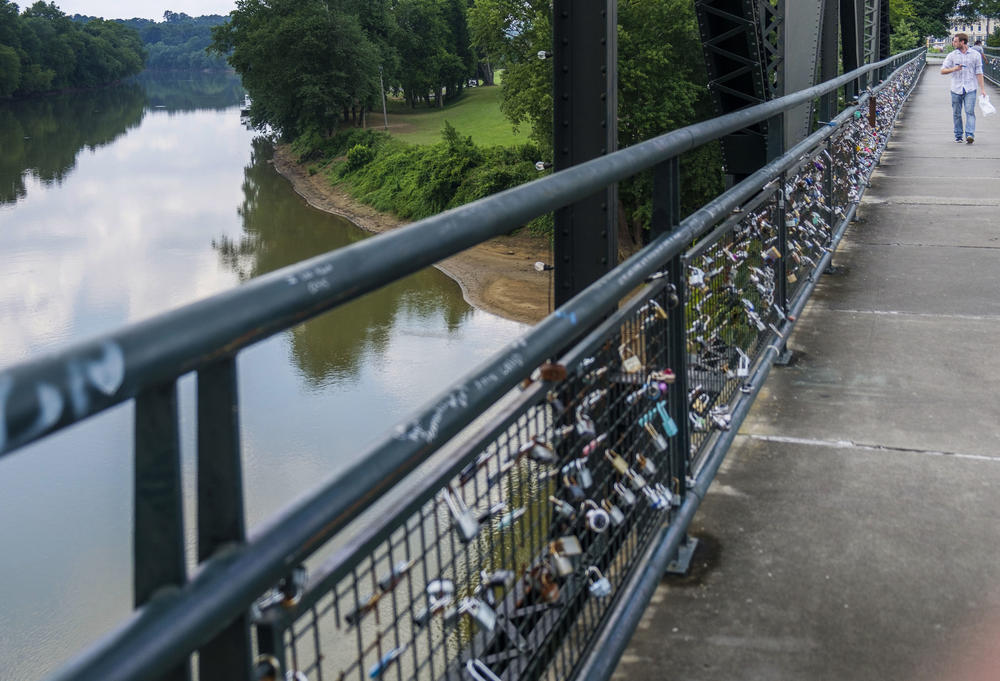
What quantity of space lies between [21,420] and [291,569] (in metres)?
0.50

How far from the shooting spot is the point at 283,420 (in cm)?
3331

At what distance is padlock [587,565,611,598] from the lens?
8.12 ft

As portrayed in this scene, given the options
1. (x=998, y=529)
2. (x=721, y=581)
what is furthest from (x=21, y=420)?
(x=998, y=529)

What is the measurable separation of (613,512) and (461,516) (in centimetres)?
90

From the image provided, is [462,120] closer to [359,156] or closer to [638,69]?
[359,156]

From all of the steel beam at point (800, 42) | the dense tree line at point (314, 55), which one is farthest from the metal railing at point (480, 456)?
the dense tree line at point (314, 55)

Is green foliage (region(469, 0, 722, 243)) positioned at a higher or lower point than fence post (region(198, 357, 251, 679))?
higher

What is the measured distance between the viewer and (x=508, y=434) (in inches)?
81.7

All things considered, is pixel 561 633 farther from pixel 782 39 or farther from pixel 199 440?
pixel 782 39

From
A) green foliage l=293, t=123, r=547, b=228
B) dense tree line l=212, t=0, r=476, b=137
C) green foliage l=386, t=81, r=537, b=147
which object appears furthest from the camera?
green foliage l=386, t=81, r=537, b=147

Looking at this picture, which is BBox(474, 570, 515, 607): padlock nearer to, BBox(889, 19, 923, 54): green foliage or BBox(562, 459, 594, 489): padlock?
BBox(562, 459, 594, 489): padlock

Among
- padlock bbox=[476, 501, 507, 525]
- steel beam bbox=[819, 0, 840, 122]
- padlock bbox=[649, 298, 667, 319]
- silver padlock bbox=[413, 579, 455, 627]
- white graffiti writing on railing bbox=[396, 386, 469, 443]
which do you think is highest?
steel beam bbox=[819, 0, 840, 122]

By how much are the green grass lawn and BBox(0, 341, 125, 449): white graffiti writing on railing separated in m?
73.0

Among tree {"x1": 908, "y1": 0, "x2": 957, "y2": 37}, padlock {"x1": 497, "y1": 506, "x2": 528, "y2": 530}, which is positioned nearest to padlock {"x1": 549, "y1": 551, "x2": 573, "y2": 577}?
padlock {"x1": 497, "y1": 506, "x2": 528, "y2": 530}
